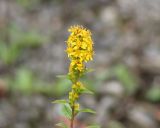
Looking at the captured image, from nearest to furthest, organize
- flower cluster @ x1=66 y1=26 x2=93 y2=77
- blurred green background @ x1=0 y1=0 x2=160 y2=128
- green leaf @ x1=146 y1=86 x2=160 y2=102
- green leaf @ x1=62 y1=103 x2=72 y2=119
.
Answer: flower cluster @ x1=66 y1=26 x2=93 y2=77 → green leaf @ x1=62 y1=103 x2=72 y2=119 → blurred green background @ x1=0 y1=0 x2=160 y2=128 → green leaf @ x1=146 y1=86 x2=160 y2=102

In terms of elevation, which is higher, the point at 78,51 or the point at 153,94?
the point at 78,51

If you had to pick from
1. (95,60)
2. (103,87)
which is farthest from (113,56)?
(103,87)

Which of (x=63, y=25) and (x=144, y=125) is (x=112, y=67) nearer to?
(x=144, y=125)

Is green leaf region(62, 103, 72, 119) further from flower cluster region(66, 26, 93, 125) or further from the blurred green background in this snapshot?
the blurred green background

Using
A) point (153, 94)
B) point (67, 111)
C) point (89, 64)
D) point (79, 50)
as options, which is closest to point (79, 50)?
point (79, 50)

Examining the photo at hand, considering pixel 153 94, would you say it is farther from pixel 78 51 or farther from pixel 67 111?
pixel 78 51

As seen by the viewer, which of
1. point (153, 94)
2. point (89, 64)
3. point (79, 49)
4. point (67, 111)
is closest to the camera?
point (79, 49)

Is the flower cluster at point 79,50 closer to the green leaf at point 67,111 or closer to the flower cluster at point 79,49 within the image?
the flower cluster at point 79,49

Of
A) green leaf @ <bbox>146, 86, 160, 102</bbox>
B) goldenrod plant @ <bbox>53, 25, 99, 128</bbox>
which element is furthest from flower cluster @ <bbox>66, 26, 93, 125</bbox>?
green leaf @ <bbox>146, 86, 160, 102</bbox>
